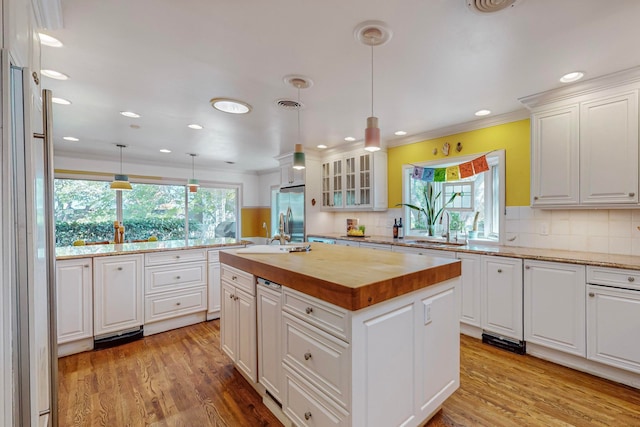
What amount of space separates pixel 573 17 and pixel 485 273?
206 cm

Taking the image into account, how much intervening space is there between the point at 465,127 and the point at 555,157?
43.6 inches

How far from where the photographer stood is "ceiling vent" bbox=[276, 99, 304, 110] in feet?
9.19

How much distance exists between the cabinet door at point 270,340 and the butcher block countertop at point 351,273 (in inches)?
5.3

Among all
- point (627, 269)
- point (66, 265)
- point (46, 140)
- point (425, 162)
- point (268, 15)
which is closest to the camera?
point (46, 140)

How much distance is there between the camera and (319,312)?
53.1 inches

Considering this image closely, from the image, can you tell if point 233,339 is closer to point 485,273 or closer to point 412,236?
point 485,273

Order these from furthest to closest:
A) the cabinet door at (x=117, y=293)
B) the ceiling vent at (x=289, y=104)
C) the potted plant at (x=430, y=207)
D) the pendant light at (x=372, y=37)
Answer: the potted plant at (x=430, y=207) < the ceiling vent at (x=289, y=104) < the cabinet door at (x=117, y=293) < the pendant light at (x=372, y=37)

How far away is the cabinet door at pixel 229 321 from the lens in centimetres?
212

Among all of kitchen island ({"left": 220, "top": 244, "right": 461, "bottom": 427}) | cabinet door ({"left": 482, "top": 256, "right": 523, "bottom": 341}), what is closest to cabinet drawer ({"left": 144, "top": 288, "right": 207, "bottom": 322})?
kitchen island ({"left": 220, "top": 244, "right": 461, "bottom": 427})

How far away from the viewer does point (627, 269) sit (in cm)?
201

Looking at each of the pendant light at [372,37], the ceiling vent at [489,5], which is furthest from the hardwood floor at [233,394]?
the ceiling vent at [489,5]

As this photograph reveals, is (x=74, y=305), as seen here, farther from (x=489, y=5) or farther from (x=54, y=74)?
(x=489, y=5)

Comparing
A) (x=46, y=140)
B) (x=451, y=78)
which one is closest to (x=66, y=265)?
(x=46, y=140)

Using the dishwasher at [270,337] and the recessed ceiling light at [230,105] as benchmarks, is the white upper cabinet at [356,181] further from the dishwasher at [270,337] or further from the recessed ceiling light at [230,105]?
the dishwasher at [270,337]
